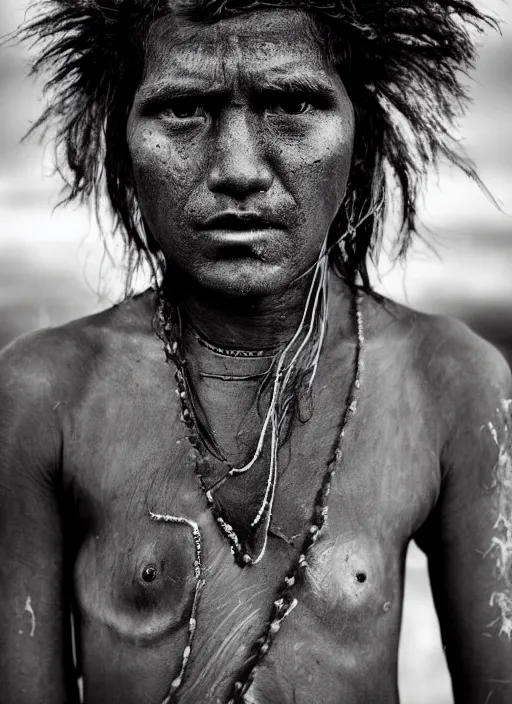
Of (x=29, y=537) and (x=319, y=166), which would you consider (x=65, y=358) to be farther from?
(x=319, y=166)

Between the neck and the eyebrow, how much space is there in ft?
1.09

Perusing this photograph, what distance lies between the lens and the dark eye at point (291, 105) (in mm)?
1846

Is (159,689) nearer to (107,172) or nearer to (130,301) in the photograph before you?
(130,301)

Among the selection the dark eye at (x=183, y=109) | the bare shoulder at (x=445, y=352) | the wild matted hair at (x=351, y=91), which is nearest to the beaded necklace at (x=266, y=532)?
the bare shoulder at (x=445, y=352)

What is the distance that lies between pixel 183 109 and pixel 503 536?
0.91 metres

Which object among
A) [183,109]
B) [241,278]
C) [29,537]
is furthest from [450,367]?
[29,537]

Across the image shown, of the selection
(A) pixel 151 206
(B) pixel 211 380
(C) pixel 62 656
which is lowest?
(C) pixel 62 656

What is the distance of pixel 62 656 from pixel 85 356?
21.0 inches

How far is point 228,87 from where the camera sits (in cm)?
181

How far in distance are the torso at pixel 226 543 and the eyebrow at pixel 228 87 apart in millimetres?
445

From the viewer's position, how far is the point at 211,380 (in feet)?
6.59

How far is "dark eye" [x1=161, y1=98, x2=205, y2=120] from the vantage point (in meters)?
1.85

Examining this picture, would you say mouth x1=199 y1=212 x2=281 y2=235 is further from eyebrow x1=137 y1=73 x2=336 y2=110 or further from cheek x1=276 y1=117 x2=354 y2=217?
eyebrow x1=137 y1=73 x2=336 y2=110

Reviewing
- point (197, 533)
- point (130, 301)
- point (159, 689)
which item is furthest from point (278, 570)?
point (130, 301)
